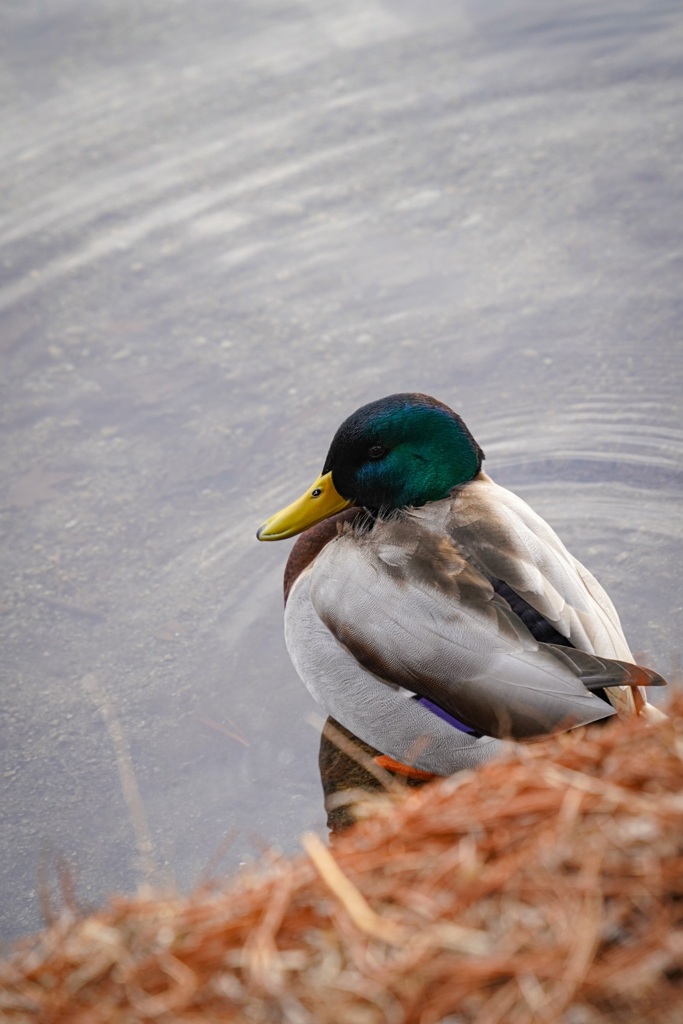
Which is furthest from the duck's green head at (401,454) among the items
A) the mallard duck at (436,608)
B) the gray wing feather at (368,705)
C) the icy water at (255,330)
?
the icy water at (255,330)

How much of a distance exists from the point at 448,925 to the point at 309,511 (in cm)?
227

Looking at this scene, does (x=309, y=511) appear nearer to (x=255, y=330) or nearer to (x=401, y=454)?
(x=401, y=454)

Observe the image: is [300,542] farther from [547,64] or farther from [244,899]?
[547,64]

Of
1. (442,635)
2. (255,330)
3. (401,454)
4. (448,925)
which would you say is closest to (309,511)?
(401,454)

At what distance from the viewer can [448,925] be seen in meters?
1.60

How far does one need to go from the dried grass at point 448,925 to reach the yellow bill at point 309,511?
1903 millimetres

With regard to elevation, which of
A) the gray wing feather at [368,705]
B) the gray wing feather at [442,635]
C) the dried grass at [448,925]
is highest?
the dried grass at [448,925]

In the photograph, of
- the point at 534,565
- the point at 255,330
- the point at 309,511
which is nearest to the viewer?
the point at 534,565

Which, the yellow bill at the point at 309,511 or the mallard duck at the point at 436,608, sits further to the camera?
the yellow bill at the point at 309,511

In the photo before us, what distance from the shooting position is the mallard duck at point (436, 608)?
2.99 metres

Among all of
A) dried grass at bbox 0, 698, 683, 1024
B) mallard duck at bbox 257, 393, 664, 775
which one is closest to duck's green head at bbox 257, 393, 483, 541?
mallard duck at bbox 257, 393, 664, 775

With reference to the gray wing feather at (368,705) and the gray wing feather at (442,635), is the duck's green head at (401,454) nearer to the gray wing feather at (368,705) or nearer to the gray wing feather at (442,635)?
the gray wing feather at (442,635)

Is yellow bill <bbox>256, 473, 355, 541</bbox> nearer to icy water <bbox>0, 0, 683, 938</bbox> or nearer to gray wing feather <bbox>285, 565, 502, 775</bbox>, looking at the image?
gray wing feather <bbox>285, 565, 502, 775</bbox>

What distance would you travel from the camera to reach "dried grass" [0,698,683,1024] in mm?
1524
